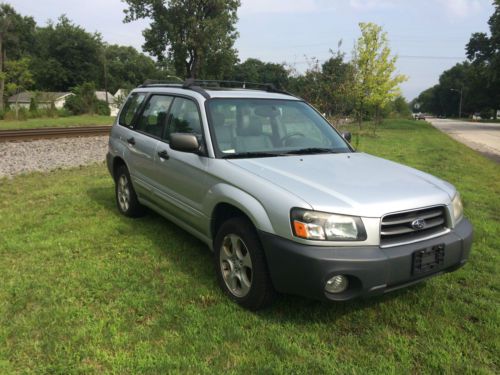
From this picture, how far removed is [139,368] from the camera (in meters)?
2.65

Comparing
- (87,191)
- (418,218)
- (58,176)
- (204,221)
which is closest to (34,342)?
(204,221)

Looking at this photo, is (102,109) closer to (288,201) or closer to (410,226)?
(288,201)

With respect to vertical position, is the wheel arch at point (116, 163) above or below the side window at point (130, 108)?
below

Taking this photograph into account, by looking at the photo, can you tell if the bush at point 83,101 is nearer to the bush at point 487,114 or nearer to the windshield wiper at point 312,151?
the windshield wiper at point 312,151

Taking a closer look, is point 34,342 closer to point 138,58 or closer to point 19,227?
point 19,227

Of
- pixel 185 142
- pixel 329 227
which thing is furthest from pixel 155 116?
pixel 329 227

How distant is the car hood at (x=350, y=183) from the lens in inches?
112

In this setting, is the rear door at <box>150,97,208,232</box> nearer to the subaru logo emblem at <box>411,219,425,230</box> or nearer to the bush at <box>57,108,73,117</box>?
the subaru logo emblem at <box>411,219,425,230</box>

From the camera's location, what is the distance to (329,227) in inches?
110

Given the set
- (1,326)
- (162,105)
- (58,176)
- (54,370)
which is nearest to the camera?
(54,370)

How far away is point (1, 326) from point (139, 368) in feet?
3.93

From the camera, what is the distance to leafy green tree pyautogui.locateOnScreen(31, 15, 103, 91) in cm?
7031

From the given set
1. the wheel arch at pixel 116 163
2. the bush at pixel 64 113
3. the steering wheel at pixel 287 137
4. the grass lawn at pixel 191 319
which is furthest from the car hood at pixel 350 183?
the bush at pixel 64 113

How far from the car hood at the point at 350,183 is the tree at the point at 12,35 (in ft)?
113
